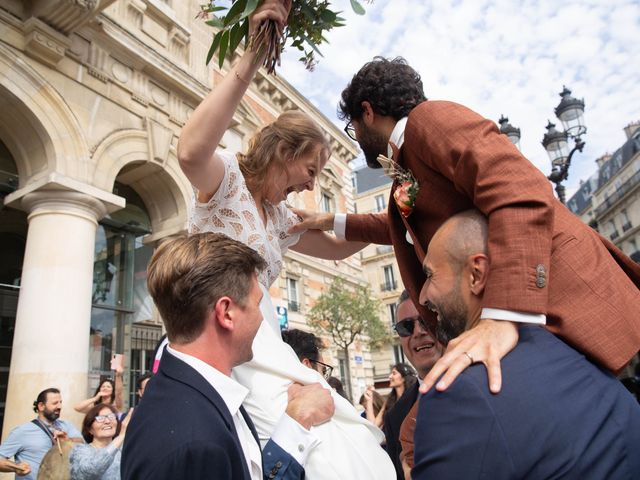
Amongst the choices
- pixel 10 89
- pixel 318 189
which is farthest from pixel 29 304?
pixel 318 189

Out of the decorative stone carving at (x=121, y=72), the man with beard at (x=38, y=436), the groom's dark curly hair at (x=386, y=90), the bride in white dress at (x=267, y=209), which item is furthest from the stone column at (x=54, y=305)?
the groom's dark curly hair at (x=386, y=90)

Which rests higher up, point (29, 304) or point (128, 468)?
point (29, 304)

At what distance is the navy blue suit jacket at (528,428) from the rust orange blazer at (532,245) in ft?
0.59

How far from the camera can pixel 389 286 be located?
35.8 metres

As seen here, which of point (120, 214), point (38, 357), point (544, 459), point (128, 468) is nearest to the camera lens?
point (544, 459)

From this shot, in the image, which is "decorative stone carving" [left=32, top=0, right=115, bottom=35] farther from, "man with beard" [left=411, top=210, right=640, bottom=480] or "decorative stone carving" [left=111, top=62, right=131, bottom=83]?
"man with beard" [left=411, top=210, right=640, bottom=480]

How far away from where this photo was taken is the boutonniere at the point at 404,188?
179cm

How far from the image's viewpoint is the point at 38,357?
6.93 meters

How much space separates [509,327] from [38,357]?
7612mm

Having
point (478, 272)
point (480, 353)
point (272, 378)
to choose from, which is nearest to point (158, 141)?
point (272, 378)

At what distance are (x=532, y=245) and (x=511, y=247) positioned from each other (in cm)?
6

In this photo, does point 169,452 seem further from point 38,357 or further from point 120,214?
point 120,214

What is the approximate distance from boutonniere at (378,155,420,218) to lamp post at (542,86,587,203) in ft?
27.8

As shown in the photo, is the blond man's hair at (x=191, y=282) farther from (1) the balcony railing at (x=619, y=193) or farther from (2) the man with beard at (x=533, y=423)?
(1) the balcony railing at (x=619, y=193)
